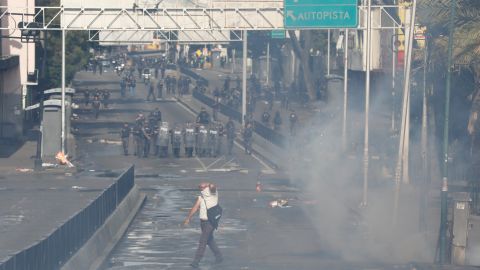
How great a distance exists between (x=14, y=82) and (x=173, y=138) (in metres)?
13.0

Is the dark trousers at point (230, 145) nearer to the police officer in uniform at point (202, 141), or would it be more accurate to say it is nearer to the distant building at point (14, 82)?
the police officer in uniform at point (202, 141)

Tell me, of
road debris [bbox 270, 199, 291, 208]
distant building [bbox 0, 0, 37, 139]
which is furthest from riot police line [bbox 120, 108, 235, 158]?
road debris [bbox 270, 199, 291, 208]

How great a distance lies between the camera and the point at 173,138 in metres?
54.1

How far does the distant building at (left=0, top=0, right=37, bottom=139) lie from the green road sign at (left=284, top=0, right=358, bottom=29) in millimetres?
20716

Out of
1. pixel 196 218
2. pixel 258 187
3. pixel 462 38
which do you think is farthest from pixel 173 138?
pixel 196 218

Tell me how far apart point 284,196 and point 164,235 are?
39.0 ft

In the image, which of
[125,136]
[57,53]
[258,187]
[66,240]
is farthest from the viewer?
[57,53]

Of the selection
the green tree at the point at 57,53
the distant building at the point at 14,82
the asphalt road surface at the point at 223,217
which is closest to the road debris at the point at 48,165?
the asphalt road surface at the point at 223,217

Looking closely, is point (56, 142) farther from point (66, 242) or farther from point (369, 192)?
point (66, 242)

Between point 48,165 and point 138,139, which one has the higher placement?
point 138,139

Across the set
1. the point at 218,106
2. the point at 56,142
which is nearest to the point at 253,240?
the point at 56,142

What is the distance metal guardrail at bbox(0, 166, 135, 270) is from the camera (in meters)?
14.2

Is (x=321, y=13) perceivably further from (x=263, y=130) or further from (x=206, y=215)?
(x=206, y=215)

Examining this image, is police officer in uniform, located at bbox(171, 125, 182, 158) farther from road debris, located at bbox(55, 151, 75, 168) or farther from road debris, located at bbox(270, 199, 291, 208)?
road debris, located at bbox(270, 199, 291, 208)
